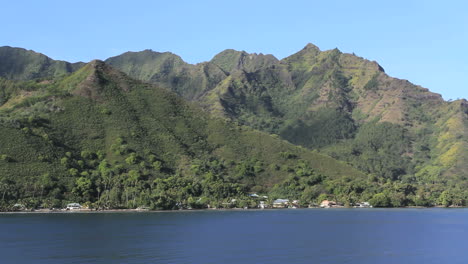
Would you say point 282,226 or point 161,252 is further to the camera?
point 282,226

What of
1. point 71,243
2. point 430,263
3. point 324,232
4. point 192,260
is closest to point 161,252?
point 192,260

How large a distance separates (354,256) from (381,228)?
180 ft

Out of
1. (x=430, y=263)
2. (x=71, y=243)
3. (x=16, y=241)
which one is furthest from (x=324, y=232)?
(x=16, y=241)

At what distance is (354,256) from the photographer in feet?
336

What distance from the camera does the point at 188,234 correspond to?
435ft

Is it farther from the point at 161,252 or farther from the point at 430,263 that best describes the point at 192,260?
the point at 430,263

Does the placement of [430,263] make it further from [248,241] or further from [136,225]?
[136,225]

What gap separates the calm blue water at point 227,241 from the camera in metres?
98.4

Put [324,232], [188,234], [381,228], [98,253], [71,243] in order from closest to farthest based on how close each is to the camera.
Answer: [98,253] < [71,243] < [188,234] < [324,232] < [381,228]

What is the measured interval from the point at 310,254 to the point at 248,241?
1994 centimetres

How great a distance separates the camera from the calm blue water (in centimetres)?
9844

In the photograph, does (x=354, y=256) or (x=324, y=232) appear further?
(x=324, y=232)

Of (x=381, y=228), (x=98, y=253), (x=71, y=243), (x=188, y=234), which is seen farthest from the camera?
(x=381, y=228)

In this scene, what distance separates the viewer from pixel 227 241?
395 ft
